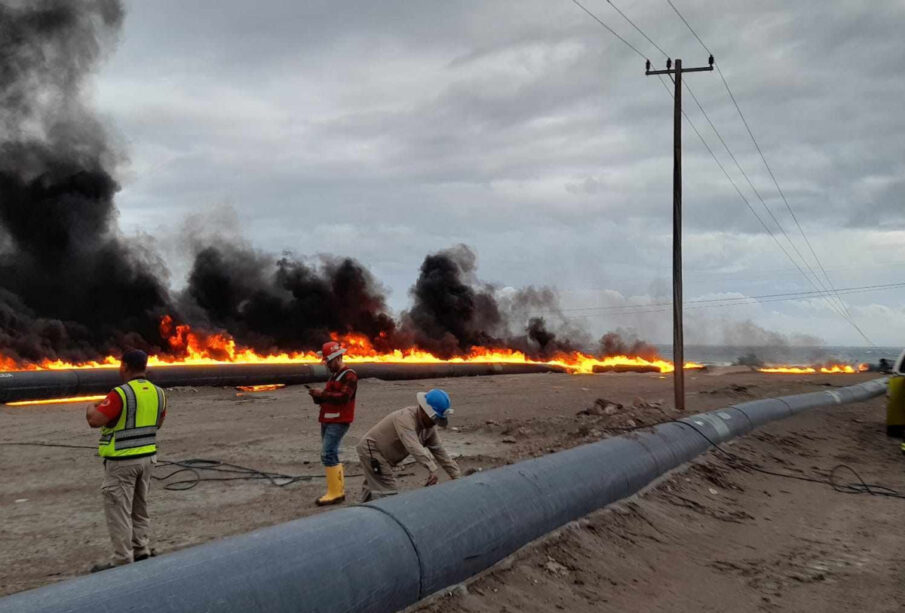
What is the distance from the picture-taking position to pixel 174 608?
11.1ft

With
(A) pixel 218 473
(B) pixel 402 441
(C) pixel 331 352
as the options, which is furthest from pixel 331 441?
(A) pixel 218 473

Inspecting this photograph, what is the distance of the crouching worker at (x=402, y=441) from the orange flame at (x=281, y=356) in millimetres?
18814

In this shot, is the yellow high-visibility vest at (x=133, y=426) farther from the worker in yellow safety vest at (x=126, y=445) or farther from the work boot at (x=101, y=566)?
the work boot at (x=101, y=566)

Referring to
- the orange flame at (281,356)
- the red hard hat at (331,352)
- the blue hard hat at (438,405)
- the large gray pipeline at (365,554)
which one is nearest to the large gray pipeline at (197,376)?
the orange flame at (281,356)

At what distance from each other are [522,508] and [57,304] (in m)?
36.2

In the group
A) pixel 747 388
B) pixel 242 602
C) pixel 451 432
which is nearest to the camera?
pixel 242 602

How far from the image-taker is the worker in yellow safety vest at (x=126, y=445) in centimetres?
575

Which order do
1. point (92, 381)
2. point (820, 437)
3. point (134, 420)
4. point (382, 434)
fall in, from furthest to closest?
1. point (92, 381)
2. point (820, 437)
3. point (382, 434)
4. point (134, 420)

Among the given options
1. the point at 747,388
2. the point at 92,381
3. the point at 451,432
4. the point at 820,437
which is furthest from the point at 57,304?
the point at 820,437

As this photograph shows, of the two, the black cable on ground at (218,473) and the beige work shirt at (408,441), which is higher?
the beige work shirt at (408,441)

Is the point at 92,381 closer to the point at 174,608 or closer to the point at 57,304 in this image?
the point at 57,304

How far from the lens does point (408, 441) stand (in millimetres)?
7391

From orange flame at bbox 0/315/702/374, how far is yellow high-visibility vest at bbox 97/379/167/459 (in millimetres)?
19779

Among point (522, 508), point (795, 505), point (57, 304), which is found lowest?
point (795, 505)
